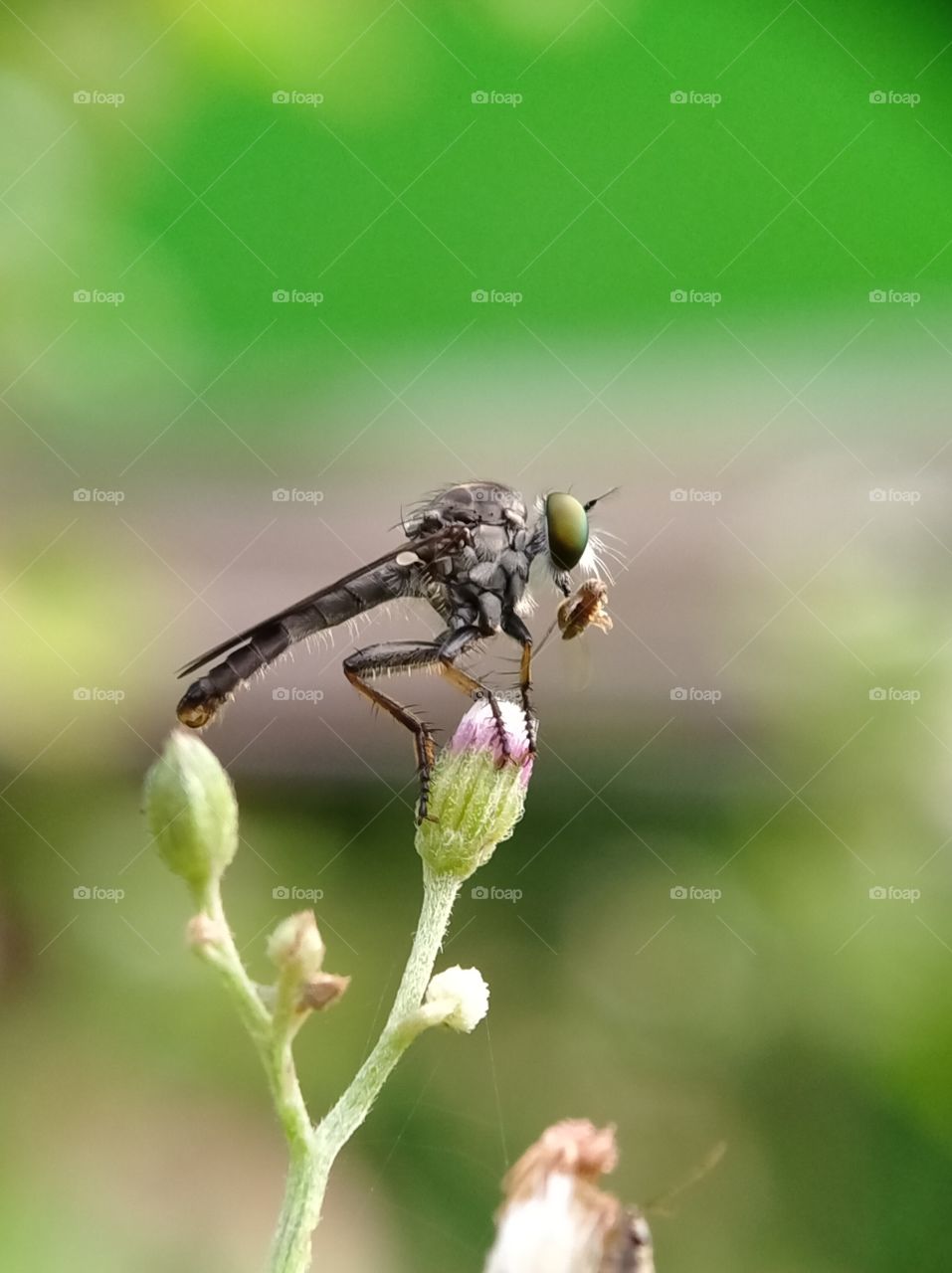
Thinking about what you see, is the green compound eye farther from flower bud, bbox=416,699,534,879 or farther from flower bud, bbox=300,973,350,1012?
flower bud, bbox=300,973,350,1012

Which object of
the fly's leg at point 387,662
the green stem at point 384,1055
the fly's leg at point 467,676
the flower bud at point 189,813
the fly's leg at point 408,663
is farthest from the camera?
the fly's leg at point 387,662

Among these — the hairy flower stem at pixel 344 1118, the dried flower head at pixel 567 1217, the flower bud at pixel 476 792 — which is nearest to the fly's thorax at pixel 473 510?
the flower bud at pixel 476 792

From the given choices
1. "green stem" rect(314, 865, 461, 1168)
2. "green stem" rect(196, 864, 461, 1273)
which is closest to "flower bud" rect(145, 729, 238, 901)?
"green stem" rect(196, 864, 461, 1273)

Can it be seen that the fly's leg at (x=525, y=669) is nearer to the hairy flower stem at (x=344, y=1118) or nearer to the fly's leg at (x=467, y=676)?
the fly's leg at (x=467, y=676)

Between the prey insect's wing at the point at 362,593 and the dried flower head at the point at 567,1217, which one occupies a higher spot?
the prey insect's wing at the point at 362,593

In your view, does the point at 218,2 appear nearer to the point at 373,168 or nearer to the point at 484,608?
the point at 373,168

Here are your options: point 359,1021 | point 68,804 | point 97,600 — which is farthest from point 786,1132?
point 97,600

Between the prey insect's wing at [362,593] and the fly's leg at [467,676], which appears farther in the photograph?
the prey insect's wing at [362,593]
